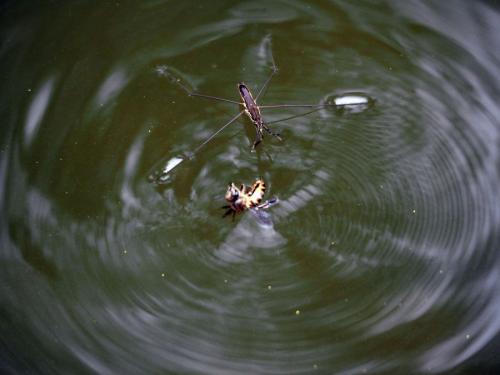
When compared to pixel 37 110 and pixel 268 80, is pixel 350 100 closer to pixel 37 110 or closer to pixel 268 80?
pixel 268 80

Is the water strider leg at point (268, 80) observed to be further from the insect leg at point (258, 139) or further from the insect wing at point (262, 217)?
the insect wing at point (262, 217)

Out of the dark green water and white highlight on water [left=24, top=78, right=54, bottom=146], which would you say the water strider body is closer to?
the dark green water

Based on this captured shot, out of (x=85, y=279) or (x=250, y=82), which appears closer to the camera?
(x=85, y=279)

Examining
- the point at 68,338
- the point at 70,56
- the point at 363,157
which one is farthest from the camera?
the point at 70,56

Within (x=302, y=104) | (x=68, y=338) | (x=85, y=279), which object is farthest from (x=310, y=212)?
(x=68, y=338)

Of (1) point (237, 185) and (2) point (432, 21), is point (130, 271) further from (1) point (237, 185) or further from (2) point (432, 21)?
(2) point (432, 21)

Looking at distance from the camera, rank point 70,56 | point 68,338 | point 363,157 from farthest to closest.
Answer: point 70,56 < point 363,157 < point 68,338

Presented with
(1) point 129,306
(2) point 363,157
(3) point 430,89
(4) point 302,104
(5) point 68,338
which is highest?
(3) point 430,89

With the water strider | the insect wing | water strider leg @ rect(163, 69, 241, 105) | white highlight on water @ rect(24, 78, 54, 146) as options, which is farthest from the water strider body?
white highlight on water @ rect(24, 78, 54, 146)
